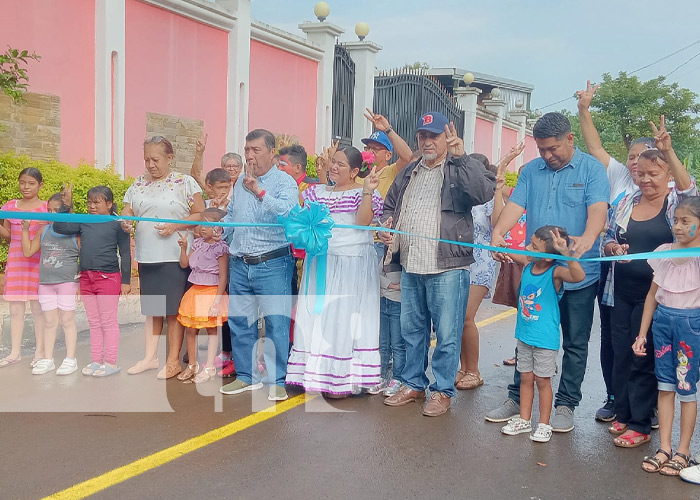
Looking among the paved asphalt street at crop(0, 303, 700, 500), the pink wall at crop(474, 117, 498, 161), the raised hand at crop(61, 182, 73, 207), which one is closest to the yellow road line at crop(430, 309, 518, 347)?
the paved asphalt street at crop(0, 303, 700, 500)

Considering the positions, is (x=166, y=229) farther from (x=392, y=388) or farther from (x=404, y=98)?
(x=404, y=98)

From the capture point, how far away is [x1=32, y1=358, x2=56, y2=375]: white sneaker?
6.21 metres

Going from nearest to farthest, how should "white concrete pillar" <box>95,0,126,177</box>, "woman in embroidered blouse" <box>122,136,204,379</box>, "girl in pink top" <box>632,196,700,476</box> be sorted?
"girl in pink top" <box>632,196,700,476</box>, "woman in embroidered blouse" <box>122,136,204,379</box>, "white concrete pillar" <box>95,0,126,177</box>

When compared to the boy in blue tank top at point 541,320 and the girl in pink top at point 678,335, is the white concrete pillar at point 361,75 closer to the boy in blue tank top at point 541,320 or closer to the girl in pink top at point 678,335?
the boy in blue tank top at point 541,320

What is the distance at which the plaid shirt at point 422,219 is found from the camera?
17.9ft

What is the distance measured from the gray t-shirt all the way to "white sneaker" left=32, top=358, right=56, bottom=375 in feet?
2.11

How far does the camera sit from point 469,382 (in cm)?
620

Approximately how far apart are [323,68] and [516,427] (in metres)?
11.9

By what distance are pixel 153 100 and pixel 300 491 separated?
867 centimetres

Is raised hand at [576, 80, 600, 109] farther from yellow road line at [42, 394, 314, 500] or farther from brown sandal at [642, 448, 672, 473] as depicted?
yellow road line at [42, 394, 314, 500]

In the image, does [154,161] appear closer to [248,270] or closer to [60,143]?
[248,270]

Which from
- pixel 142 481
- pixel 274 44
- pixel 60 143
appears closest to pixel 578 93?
pixel 142 481

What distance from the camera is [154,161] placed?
6.04 m

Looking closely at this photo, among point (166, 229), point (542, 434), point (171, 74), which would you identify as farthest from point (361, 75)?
point (542, 434)
